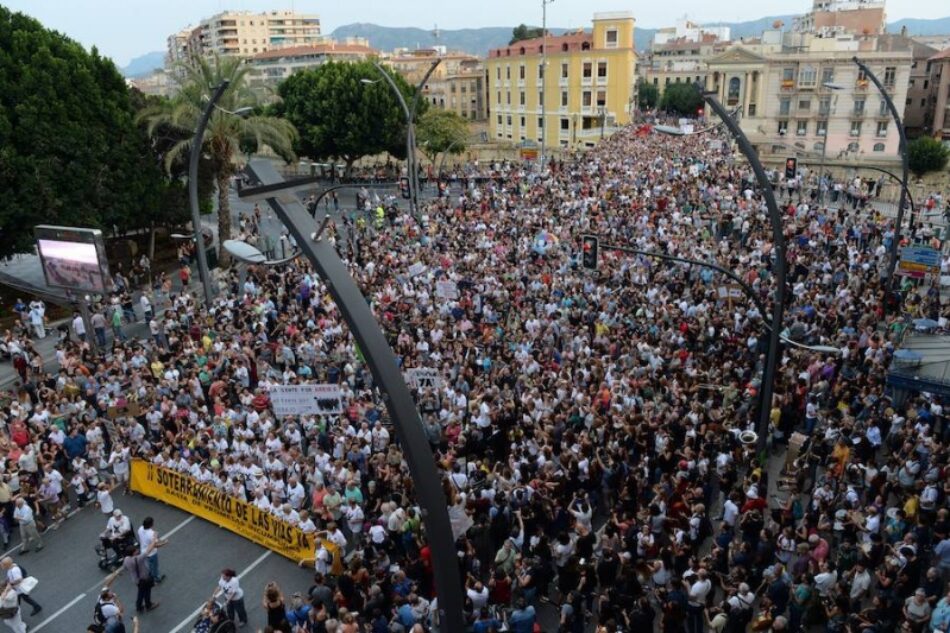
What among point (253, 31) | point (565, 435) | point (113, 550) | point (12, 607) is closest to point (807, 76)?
point (565, 435)

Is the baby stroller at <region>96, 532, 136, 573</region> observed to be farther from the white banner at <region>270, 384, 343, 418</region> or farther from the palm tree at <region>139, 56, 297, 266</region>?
the palm tree at <region>139, 56, 297, 266</region>

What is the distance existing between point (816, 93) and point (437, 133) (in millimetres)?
44479

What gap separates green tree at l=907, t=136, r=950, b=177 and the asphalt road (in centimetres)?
7245

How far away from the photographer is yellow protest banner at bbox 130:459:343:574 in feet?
40.5

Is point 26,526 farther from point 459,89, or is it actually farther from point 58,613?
point 459,89

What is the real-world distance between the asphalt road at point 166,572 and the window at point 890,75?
8109 centimetres

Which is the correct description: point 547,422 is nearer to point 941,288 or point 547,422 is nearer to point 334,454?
point 334,454

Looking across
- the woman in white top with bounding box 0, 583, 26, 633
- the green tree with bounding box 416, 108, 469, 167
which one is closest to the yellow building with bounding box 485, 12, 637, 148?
the green tree with bounding box 416, 108, 469, 167

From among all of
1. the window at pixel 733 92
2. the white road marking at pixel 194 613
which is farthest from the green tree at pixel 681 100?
the white road marking at pixel 194 613

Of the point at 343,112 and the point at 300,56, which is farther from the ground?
the point at 300,56

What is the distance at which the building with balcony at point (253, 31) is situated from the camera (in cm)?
17675

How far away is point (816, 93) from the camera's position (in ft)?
257

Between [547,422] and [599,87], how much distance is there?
6573 cm

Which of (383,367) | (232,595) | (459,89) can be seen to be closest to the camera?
(383,367)
